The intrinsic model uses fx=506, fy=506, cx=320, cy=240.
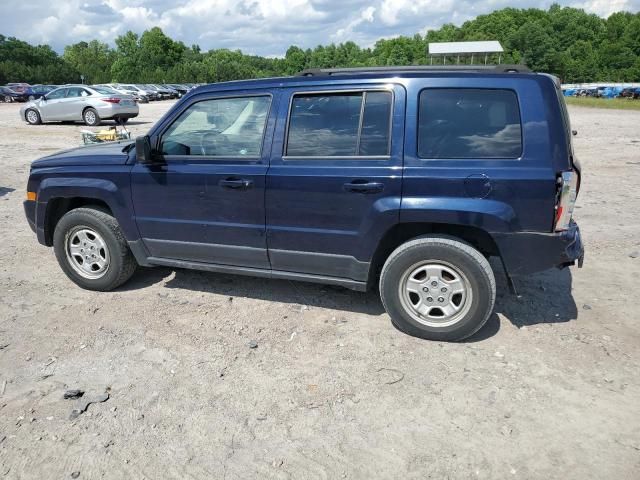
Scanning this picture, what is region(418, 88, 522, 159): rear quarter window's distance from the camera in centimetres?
350

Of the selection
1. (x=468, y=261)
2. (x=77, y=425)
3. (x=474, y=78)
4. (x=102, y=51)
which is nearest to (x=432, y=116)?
(x=474, y=78)

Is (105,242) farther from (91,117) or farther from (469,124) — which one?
(91,117)

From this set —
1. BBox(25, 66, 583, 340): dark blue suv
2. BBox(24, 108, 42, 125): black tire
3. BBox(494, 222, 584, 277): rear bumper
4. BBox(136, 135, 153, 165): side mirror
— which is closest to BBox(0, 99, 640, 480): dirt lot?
BBox(25, 66, 583, 340): dark blue suv

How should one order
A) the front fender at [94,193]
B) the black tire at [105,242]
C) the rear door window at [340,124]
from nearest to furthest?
the rear door window at [340,124]
the front fender at [94,193]
the black tire at [105,242]

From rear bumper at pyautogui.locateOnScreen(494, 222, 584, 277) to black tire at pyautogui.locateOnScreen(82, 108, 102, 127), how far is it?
64.4 feet

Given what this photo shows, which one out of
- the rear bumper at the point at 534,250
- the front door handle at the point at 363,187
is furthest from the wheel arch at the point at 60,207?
the rear bumper at the point at 534,250

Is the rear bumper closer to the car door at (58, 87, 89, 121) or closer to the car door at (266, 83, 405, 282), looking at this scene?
the car door at (266, 83, 405, 282)

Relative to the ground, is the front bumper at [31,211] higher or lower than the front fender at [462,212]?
lower

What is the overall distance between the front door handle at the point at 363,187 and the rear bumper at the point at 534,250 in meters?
0.89

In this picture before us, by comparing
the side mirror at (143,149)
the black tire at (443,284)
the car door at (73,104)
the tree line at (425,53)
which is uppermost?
the tree line at (425,53)

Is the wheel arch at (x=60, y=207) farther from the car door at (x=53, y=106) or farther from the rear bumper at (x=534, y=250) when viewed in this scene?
the car door at (x=53, y=106)

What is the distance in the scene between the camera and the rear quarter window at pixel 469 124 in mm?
3504

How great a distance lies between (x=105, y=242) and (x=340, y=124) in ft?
8.06

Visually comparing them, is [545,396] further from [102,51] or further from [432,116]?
[102,51]
